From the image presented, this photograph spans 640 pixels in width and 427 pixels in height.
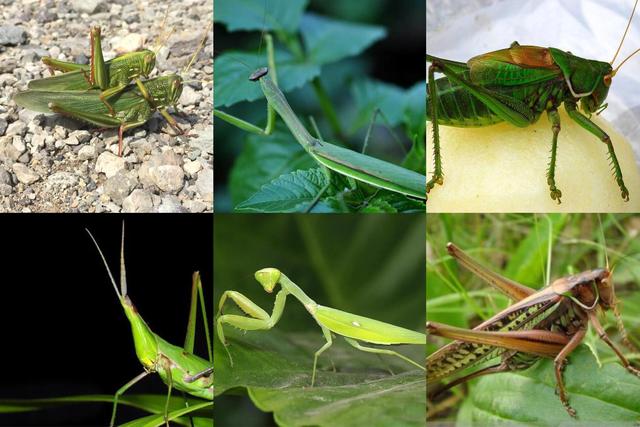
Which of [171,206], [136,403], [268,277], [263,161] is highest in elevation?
[263,161]

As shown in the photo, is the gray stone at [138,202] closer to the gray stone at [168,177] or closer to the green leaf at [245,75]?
the gray stone at [168,177]

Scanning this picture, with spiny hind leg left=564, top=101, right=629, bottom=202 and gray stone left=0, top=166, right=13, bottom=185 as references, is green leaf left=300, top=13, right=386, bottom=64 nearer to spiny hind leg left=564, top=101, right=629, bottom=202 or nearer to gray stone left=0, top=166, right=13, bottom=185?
spiny hind leg left=564, top=101, right=629, bottom=202

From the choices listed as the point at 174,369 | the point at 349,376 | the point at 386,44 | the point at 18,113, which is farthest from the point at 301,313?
the point at 18,113

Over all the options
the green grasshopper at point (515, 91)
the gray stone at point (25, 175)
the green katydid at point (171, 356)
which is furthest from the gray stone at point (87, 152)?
the green grasshopper at point (515, 91)

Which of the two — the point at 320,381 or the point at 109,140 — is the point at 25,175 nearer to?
the point at 109,140

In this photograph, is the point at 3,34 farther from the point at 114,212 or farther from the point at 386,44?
the point at 386,44

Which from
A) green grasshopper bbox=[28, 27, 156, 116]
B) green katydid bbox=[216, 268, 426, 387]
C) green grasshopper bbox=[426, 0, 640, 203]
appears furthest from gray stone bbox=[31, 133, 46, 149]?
green grasshopper bbox=[426, 0, 640, 203]

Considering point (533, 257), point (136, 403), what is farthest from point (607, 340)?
point (136, 403)
